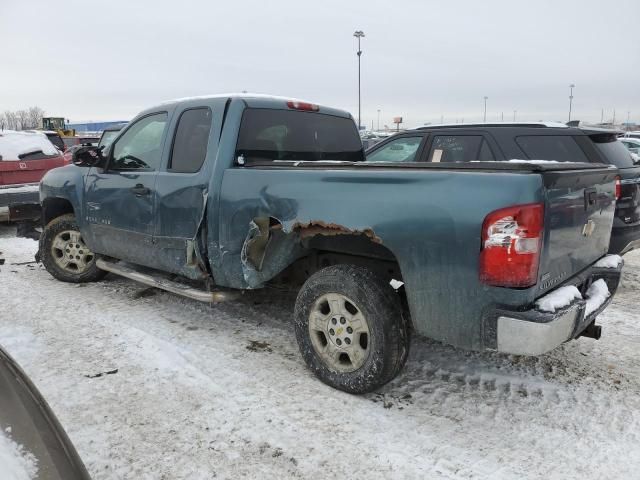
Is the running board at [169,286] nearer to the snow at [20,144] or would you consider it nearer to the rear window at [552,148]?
the rear window at [552,148]

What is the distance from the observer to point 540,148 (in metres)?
5.72

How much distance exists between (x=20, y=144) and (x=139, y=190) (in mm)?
5884

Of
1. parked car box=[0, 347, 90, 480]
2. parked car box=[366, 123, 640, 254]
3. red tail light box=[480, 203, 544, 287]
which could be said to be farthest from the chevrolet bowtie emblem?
parked car box=[0, 347, 90, 480]

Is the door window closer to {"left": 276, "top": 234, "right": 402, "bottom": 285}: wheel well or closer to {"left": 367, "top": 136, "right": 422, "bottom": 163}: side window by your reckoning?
{"left": 367, "top": 136, "right": 422, "bottom": 163}: side window

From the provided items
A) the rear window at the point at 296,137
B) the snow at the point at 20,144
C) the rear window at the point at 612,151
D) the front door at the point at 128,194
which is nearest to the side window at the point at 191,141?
the front door at the point at 128,194

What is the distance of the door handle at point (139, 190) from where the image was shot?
445cm

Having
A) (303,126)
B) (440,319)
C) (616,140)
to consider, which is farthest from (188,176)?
(616,140)

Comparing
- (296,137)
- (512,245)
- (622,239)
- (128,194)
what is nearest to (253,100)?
(296,137)

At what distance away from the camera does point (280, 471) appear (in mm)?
2592

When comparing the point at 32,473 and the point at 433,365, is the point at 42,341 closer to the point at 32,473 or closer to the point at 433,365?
the point at 32,473

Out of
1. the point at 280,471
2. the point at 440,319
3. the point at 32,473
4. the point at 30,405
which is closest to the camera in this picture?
the point at 32,473

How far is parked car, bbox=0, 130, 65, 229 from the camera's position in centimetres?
821

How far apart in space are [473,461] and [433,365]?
118cm

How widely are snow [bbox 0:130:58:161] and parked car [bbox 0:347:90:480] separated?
8.07 metres
